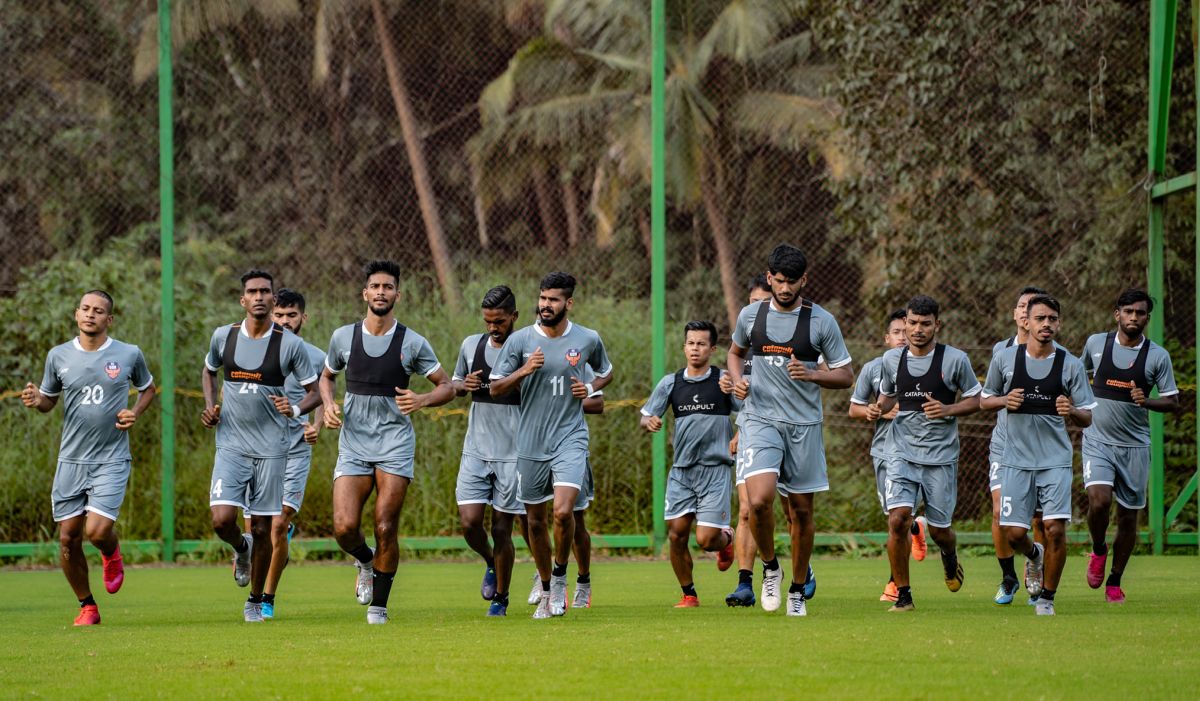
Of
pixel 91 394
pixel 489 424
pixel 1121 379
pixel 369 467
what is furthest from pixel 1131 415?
pixel 91 394

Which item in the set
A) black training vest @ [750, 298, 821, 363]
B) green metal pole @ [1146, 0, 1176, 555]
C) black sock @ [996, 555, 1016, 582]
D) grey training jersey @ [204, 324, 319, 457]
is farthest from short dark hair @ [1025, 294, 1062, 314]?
green metal pole @ [1146, 0, 1176, 555]

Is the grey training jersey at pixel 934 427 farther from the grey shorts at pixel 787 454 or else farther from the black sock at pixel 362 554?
the black sock at pixel 362 554

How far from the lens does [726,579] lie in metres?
14.9

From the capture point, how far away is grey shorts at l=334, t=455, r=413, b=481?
10.5 meters

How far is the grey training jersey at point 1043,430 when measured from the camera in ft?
35.8

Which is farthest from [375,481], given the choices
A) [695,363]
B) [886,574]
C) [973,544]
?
[973,544]

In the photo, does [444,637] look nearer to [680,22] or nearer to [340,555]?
[340,555]

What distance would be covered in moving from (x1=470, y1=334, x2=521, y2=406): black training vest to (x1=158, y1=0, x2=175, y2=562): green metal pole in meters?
7.22

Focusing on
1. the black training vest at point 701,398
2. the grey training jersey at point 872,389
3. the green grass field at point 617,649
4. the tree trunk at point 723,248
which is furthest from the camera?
the tree trunk at point 723,248

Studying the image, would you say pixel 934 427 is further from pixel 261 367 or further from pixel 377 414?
pixel 261 367

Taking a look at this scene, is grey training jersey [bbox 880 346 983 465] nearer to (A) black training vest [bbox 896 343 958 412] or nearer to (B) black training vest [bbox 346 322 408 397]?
(A) black training vest [bbox 896 343 958 412]

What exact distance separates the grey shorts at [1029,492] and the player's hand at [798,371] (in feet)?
5.52

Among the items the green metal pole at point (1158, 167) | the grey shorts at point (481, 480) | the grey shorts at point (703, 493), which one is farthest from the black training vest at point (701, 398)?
the green metal pole at point (1158, 167)

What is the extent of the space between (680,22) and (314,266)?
1200 cm
